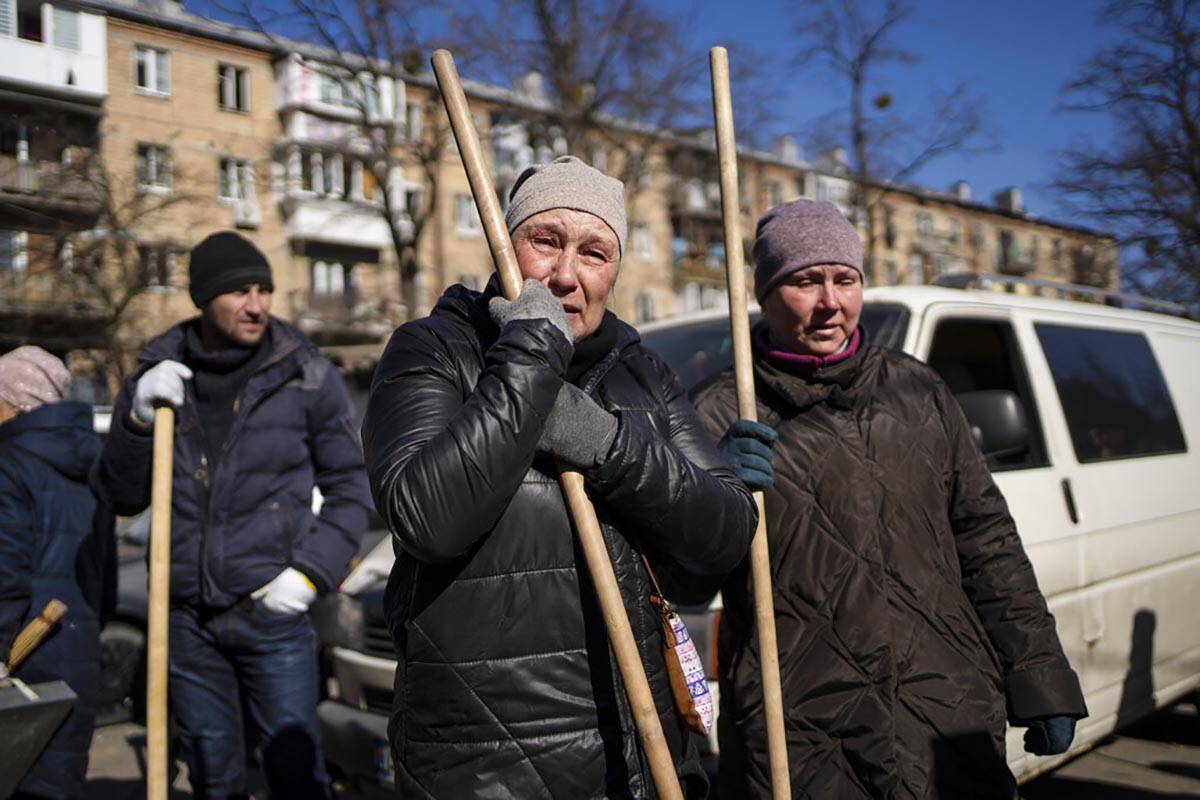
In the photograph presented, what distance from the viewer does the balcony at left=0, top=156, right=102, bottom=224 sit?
1458 centimetres

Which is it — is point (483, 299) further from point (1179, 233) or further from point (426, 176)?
point (426, 176)

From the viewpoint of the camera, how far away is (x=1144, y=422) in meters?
5.15

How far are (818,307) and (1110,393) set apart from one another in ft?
9.58

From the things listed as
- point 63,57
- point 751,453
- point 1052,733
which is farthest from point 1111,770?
point 63,57

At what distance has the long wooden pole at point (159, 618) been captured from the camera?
2904mm

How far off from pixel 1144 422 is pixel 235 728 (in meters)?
4.31

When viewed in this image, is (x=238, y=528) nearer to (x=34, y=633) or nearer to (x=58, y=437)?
(x=34, y=633)

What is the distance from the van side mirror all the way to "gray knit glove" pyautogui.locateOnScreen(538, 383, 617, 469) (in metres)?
2.34

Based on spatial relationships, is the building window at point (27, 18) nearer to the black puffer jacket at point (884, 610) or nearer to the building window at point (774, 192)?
the black puffer jacket at point (884, 610)

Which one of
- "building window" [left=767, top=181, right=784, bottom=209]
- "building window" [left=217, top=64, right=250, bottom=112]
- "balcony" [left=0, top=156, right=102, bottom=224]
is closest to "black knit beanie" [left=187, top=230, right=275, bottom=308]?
"balcony" [left=0, top=156, right=102, bottom=224]

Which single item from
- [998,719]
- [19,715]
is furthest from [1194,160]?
[19,715]

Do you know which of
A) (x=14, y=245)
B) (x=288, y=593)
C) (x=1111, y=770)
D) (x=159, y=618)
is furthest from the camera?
(x=14, y=245)

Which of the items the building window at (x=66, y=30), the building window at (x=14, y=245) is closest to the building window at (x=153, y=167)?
the building window at (x=66, y=30)

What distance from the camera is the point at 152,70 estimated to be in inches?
1106
